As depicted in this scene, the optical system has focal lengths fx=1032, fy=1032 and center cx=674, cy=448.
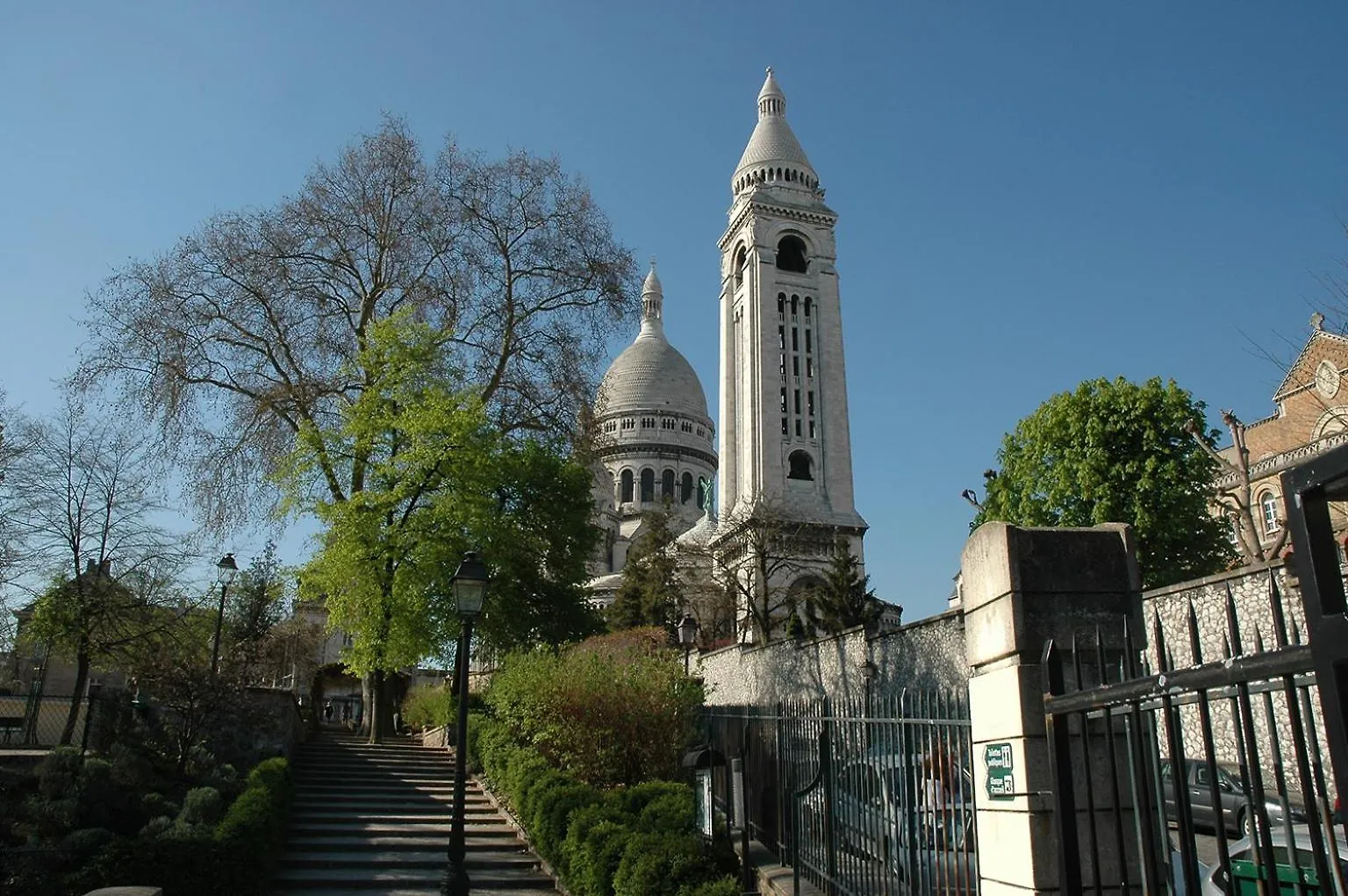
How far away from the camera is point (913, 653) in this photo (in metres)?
18.8

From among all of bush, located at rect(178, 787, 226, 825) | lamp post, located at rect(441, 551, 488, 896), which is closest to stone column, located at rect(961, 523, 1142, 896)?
lamp post, located at rect(441, 551, 488, 896)

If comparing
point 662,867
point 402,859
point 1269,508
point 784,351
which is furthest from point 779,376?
point 662,867

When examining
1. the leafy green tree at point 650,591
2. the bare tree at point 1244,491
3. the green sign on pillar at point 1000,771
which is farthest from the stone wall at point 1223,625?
the leafy green tree at point 650,591

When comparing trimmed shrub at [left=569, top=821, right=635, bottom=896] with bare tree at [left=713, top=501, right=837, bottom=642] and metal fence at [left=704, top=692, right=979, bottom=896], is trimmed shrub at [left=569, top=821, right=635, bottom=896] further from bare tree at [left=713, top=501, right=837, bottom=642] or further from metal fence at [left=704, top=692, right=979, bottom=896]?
bare tree at [left=713, top=501, right=837, bottom=642]

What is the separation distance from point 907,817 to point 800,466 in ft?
171

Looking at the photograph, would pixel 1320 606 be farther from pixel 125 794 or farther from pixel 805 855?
pixel 125 794

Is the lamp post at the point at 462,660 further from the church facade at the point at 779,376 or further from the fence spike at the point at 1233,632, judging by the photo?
the church facade at the point at 779,376

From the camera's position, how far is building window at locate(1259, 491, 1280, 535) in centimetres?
3984

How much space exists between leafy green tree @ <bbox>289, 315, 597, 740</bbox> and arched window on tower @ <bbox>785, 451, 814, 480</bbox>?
34.6 meters

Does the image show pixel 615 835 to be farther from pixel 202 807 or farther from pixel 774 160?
pixel 774 160

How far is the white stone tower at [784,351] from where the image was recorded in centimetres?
5669

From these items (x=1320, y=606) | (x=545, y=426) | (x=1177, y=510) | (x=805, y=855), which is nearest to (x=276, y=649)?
(x=545, y=426)

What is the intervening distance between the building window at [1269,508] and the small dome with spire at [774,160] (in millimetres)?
32946

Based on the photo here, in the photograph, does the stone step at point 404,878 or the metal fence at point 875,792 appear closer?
the metal fence at point 875,792
